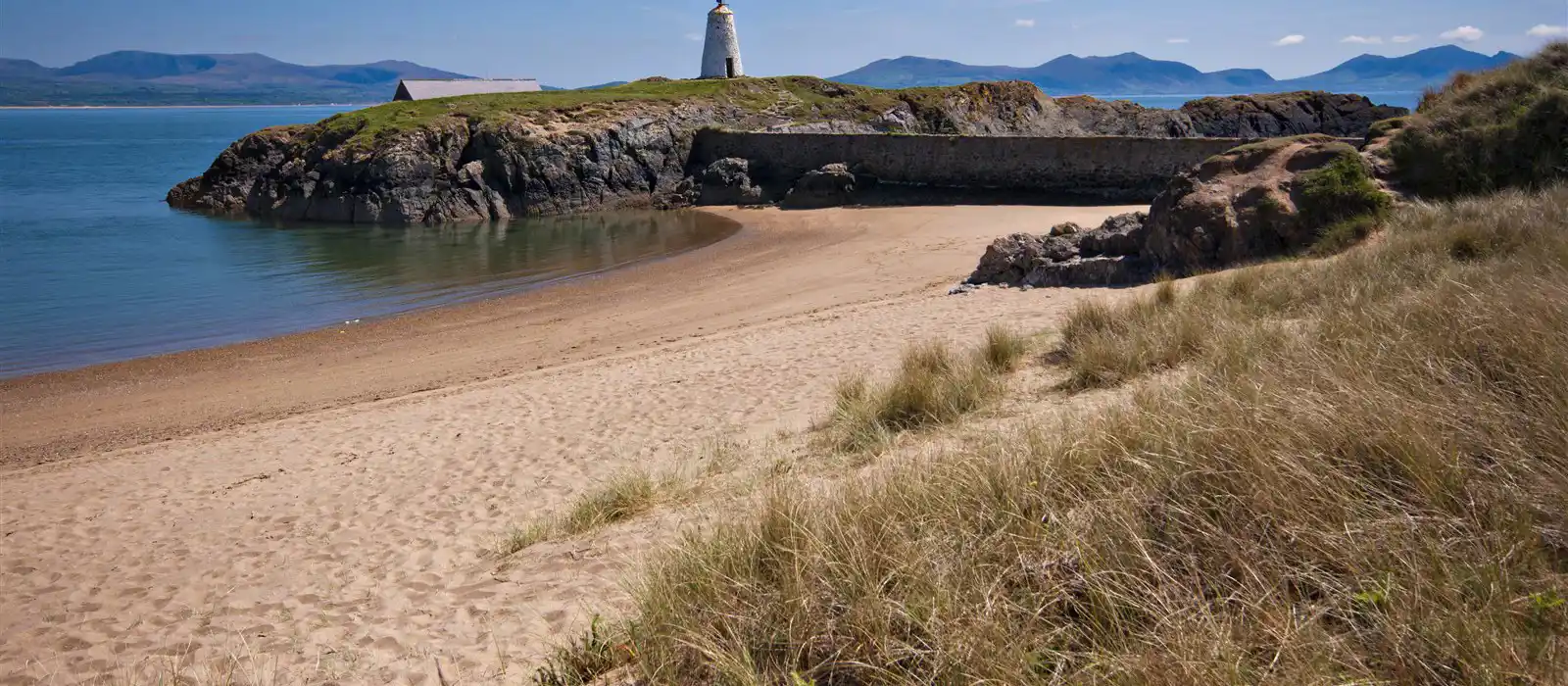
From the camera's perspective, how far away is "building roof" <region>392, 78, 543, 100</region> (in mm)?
49156

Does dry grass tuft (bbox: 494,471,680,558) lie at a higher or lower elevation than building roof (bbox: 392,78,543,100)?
lower

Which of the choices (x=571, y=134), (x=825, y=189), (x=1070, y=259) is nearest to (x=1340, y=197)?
(x=1070, y=259)

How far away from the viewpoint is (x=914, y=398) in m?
6.47

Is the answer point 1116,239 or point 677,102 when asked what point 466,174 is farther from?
point 1116,239

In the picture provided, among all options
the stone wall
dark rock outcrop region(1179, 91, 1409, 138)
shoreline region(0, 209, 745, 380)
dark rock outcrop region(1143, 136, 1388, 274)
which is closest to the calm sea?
shoreline region(0, 209, 745, 380)

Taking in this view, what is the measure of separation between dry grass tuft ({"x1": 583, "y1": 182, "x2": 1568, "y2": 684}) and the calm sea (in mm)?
14688

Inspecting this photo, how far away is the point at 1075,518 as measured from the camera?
3244mm

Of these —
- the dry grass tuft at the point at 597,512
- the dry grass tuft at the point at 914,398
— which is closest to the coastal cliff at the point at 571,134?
the dry grass tuft at the point at 914,398

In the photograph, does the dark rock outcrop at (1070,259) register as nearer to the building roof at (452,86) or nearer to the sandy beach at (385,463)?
the sandy beach at (385,463)

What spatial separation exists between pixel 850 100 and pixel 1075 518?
1487 inches

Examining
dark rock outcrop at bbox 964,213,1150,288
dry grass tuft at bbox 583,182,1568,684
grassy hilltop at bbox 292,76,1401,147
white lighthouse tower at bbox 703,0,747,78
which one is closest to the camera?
dry grass tuft at bbox 583,182,1568,684

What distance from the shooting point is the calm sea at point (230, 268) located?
629 inches

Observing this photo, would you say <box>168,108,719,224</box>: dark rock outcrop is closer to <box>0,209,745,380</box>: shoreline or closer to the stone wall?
the stone wall

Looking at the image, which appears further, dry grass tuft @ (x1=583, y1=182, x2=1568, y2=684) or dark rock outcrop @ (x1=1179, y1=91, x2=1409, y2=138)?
dark rock outcrop @ (x1=1179, y1=91, x2=1409, y2=138)
